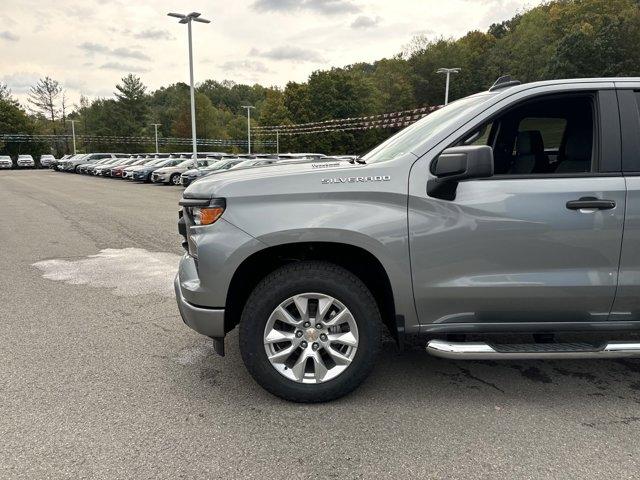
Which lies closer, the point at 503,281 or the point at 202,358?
the point at 503,281

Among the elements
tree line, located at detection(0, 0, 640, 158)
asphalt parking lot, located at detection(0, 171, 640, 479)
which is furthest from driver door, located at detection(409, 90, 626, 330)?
tree line, located at detection(0, 0, 640, 158)

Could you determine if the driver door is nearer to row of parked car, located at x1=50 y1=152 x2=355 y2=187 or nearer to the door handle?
the door handle

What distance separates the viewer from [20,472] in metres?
2.50

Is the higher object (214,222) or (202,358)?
(214,222)

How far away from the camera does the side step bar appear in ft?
9.71

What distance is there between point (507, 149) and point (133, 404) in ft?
10.5

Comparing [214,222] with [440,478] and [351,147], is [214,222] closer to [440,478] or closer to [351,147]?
[440,478]

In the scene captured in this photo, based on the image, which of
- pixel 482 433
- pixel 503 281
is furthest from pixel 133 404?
pixel 503 281

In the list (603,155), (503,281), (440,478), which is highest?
(603,155)

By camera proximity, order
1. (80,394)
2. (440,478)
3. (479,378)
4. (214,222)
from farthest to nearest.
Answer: (479,378), (80,394), (214,222), (440,478)

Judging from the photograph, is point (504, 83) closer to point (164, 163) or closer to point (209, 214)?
point (209, 214)

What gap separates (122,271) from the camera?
6738 millimetres

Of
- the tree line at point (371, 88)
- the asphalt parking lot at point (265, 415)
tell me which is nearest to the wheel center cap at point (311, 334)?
the asphalt parking lot at point (265, 415)

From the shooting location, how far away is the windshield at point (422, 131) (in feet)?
10.8
